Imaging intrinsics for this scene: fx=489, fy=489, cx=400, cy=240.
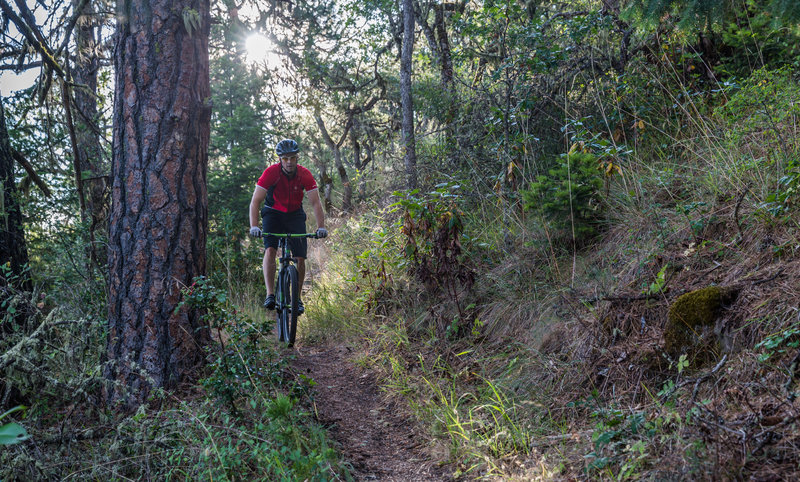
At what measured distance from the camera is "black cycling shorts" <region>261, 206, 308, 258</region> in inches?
242

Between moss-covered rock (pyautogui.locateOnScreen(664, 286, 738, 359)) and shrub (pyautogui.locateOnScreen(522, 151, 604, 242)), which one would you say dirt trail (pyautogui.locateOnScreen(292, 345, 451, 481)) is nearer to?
moss-covered rock (pyautogui.locateOnScreen(664, 286, 738, 359))

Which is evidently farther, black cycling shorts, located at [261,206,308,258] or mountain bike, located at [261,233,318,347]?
black cycling shorts, located at [261,206,308,258]

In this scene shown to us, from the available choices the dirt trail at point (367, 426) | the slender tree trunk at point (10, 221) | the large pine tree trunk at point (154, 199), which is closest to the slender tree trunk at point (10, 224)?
the slender tree trunk at point (10, 221)

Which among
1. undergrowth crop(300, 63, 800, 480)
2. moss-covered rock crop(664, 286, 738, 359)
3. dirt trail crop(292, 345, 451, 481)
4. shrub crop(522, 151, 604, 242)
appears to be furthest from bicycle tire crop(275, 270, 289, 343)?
moss-covered rock crop(664, 286, 738, 359)

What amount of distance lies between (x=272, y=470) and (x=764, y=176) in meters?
3.73

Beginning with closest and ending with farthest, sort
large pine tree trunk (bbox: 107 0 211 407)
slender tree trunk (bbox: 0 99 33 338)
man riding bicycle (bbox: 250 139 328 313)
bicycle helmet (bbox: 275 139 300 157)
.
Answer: large pine tree trunk (bbox: 107 0 211 407), slender tree trunk (bbox: 0 99 33 338), bicycle helmet (bbox: 275 139 300 157), man riding bicycle (bbox: 250 139 328 313)

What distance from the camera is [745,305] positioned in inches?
102

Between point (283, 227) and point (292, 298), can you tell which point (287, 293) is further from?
point (283, 227)

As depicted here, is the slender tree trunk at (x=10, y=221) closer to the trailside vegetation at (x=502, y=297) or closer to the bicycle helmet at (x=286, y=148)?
the trailside vegetation at (x=502, y=297)

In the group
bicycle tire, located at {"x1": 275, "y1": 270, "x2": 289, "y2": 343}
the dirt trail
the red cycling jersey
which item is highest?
the red cycling jersey

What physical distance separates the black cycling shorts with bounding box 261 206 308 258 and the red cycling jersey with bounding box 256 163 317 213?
0.08 meters

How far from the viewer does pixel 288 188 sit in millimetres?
6129

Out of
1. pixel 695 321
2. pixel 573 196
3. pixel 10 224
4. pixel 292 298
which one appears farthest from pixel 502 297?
pixel 10 224

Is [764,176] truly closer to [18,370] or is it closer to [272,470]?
[272,470]
